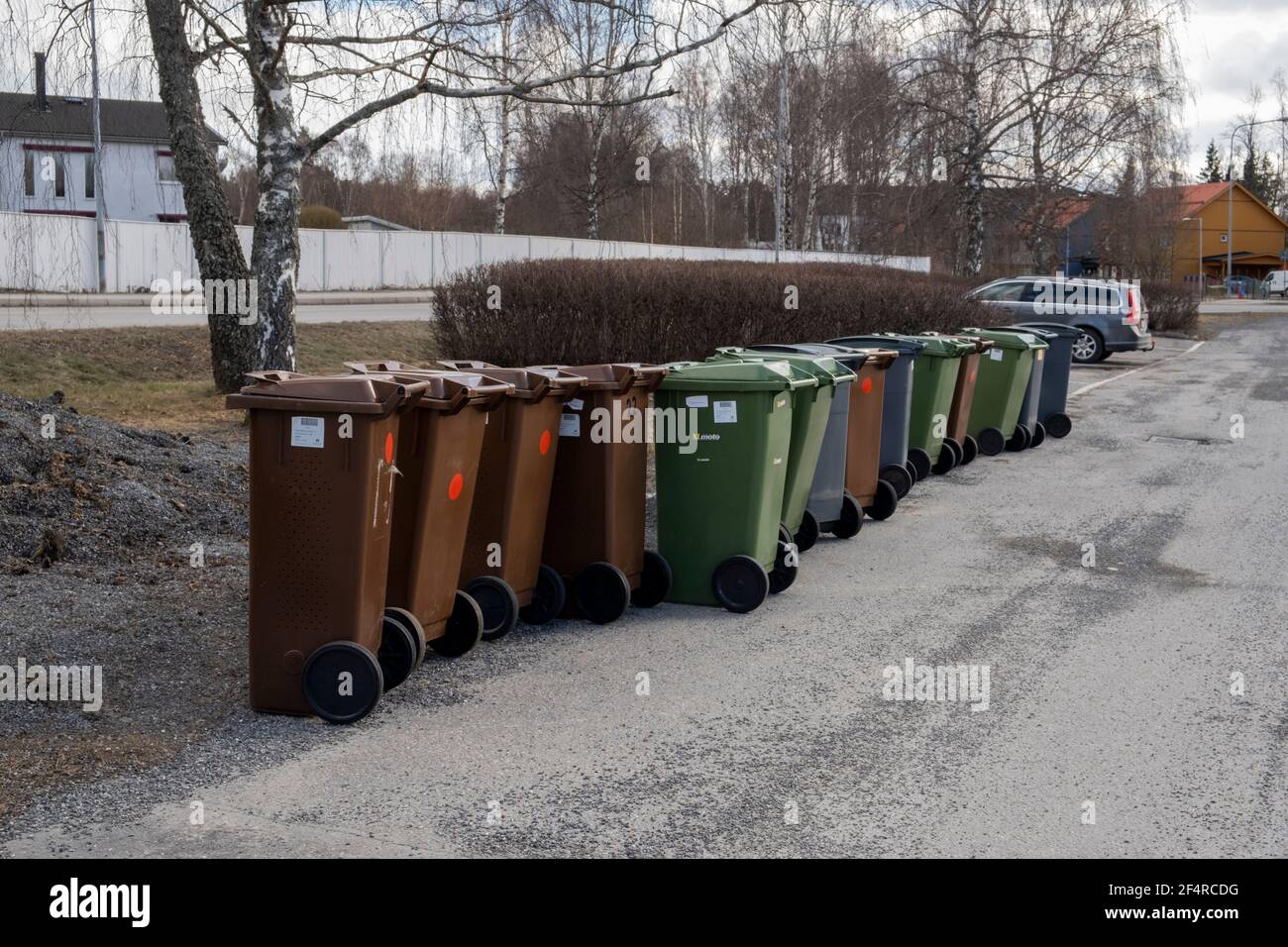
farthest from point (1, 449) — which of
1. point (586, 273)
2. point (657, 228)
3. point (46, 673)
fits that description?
point (657, 228)

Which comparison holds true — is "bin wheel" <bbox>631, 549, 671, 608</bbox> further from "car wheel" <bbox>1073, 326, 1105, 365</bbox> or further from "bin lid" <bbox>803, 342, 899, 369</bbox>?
"car wheel" <bbox>1073, 326, 1105, 365</bbox>

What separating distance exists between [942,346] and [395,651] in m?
6.91

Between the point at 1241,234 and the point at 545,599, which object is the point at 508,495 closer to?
the point at 545,599

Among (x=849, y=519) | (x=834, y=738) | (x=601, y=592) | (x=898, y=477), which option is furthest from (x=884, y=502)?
(x=834, y=738)

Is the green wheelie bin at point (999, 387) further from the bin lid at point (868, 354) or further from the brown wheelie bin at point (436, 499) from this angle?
the brown wheelie bin at point (436, 499)

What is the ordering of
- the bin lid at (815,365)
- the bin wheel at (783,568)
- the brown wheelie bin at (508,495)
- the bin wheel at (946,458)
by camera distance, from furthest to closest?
the bin wheel at (946,458) < the bin lid at (815,365) < the bin wheel at (783,568) < the brown wheelie bin at (508,495)

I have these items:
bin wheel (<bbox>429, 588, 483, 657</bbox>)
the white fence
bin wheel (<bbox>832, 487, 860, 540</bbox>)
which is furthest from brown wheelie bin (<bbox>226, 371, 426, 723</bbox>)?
the white fence

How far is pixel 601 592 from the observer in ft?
22.7

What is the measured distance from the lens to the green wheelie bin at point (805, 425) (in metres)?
7.79

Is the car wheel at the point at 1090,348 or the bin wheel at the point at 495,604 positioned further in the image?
the car wheel at the point at 1090,348

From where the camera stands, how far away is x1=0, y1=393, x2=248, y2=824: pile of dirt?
5.03 meters

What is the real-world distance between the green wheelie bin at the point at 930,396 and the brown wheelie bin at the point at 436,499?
19.2 feet

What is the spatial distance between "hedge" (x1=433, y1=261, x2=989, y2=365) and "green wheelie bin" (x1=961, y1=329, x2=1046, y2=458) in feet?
9.34

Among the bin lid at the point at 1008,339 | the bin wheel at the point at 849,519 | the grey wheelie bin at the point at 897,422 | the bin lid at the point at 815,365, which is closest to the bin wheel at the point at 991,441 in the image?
the bin lid at the point at 1008,339
